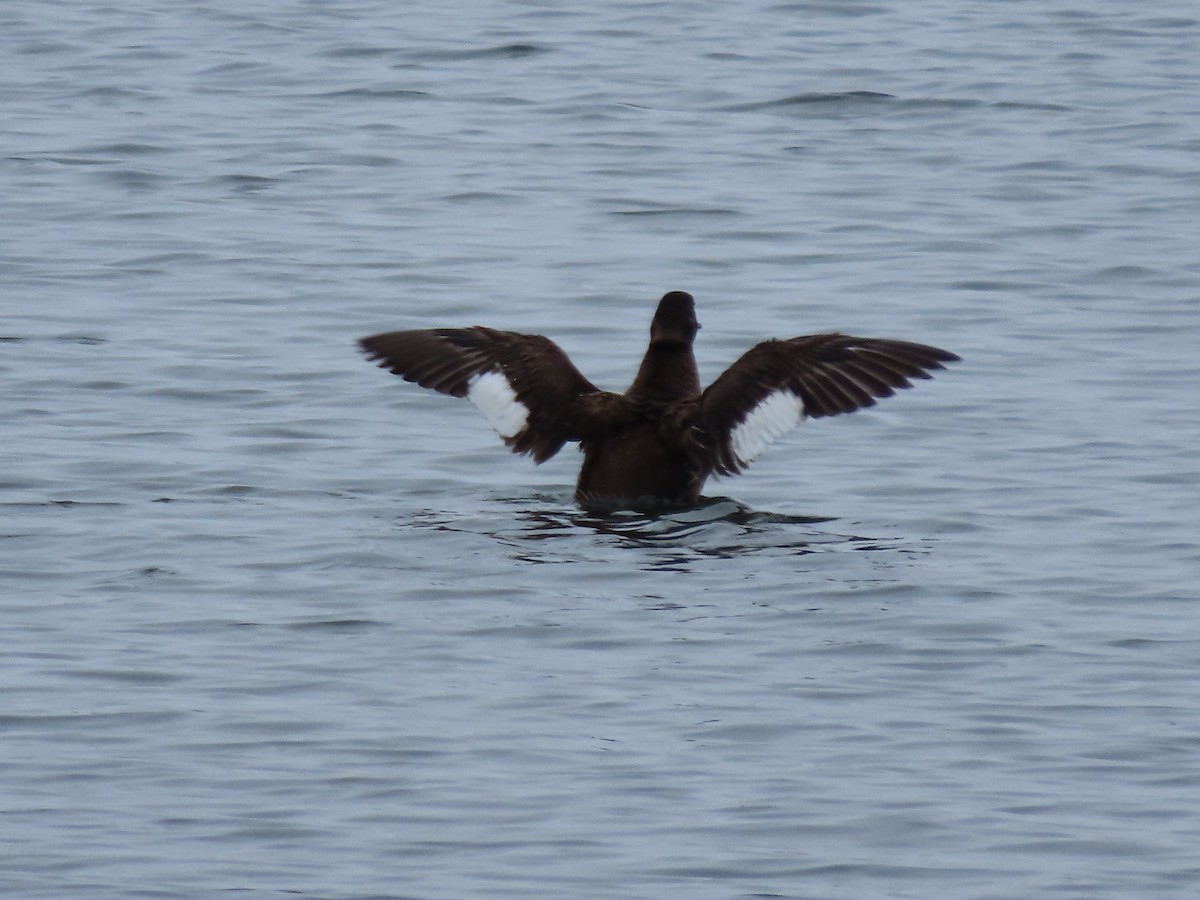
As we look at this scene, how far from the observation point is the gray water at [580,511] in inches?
242

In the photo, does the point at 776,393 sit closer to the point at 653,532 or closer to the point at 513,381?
the point at 653,532

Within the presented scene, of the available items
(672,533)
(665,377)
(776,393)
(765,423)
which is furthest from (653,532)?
(665,377)

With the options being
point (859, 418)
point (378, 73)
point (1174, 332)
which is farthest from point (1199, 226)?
point (378, 73)

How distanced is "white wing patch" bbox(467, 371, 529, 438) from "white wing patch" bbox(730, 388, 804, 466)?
3.05 ft

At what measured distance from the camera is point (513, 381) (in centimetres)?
978

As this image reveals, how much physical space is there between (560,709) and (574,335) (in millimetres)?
5896

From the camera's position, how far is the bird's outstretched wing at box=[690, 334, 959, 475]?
30.8 ft

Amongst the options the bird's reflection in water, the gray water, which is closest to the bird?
the bird's reflection in water

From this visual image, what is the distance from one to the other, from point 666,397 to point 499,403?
0.70 metres

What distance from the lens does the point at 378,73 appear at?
2030 centimetres

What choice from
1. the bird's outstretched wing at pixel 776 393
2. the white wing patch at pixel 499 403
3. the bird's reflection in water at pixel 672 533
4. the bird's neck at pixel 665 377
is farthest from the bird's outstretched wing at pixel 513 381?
the bird's outstretched wing at pixel 776 393

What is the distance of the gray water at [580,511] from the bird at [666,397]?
27 cm

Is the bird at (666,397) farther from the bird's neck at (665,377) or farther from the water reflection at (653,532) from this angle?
the water reflection at (653,532)

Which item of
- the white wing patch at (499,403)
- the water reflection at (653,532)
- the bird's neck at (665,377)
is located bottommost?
the water reflection at (653,532)
